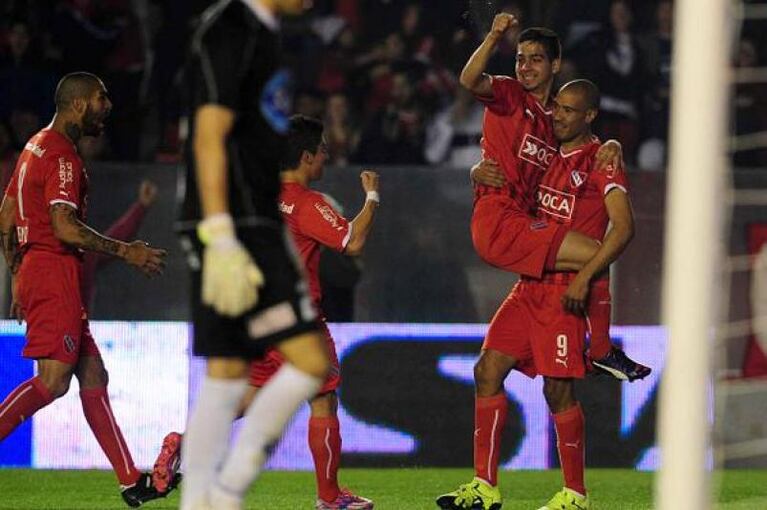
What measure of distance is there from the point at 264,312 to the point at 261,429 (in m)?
0.34

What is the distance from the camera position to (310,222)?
7391 millimetres

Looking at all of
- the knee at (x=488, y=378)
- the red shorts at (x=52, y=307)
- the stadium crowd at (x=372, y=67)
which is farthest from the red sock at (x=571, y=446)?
the stadium crowd at (x=372, y=67)

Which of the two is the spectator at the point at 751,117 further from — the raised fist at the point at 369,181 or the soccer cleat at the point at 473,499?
the soccer cleat at the point at 473,499

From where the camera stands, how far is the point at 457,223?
10.4 meters

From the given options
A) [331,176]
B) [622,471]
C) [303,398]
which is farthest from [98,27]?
[303,398]

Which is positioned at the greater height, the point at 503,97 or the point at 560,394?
the point at 503,97

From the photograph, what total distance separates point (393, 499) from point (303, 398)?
3.35 m

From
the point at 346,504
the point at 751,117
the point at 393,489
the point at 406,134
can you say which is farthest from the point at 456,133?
the point at 346,504

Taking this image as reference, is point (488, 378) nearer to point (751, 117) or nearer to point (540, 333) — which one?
point (540, 333)

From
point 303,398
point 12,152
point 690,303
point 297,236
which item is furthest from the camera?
point 12,152

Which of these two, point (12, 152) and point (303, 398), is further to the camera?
point (12, 152)

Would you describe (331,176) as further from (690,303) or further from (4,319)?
(690,303)

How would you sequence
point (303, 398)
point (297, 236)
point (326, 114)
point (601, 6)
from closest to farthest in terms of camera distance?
point (303, 398), point (297, 236), point (326, 114), point (601, 6)

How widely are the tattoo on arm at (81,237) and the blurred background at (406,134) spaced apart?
6.92 ft
